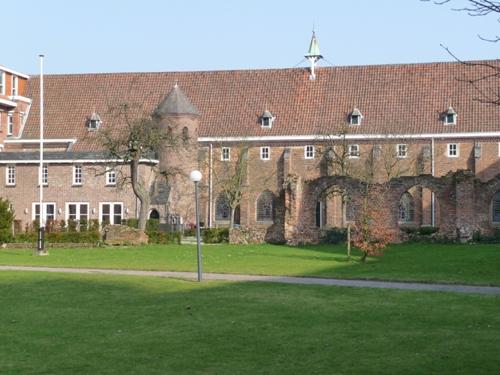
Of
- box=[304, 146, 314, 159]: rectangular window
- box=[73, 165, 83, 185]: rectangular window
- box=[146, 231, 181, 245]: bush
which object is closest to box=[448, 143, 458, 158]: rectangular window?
box=[304, 146, 314, 159]: rectangular window

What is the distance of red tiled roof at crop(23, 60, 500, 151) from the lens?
228ft

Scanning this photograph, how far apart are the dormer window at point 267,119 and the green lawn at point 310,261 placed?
1086 inches

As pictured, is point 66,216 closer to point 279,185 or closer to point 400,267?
point 279,185

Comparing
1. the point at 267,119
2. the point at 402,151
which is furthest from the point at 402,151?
the point at 267,119

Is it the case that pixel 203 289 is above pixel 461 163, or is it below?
below

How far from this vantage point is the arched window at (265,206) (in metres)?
71.7

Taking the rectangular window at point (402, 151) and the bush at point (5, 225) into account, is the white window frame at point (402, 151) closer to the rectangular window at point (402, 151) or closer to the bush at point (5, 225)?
the rectangular window at point (402, 151)

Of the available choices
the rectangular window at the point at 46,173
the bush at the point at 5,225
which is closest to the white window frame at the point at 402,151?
the rectangular window at the point at 46,173

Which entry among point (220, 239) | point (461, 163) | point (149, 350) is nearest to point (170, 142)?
point (220, 239)

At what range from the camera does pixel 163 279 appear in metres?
25.2

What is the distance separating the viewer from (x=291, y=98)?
73500mm

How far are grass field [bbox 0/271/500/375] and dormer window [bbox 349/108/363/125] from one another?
1919 inches

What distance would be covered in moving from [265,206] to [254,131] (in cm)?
580

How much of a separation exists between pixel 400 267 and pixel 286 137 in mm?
41723
